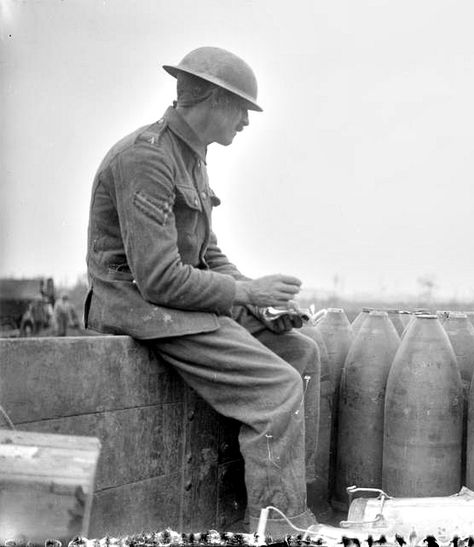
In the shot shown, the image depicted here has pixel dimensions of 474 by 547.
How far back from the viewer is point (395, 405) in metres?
3.51

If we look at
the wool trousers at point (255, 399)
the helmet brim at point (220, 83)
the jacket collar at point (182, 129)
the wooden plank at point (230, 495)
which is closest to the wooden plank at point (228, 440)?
the wooden plank at point (230, 495)

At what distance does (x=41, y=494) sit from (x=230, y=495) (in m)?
1.29

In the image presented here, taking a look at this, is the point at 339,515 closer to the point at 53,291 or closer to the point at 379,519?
the point at 379,519

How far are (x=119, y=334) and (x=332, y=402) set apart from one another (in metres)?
1.51

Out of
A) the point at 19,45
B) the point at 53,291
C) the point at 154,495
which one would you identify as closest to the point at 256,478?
Answer: the point at 154,495

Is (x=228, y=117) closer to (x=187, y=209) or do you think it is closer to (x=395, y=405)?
(x=187, y=209)

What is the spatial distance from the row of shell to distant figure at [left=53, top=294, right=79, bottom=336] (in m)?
3.53

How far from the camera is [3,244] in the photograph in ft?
6.81

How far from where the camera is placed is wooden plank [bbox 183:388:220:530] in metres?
2.96

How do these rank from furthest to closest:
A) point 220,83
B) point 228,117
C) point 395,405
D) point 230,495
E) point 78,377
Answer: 1. point 395,405
2. point 230,495
3. point 228,117
4. point 220,83
5. point 78,377

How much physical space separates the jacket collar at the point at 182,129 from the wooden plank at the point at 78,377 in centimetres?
83

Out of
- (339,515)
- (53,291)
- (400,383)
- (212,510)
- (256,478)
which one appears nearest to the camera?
(256,478)

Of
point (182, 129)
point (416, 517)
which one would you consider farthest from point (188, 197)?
point (416, 517)

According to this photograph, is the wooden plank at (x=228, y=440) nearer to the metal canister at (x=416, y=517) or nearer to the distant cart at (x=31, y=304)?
the metal canister at (x=416, y=517)
